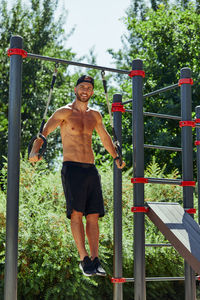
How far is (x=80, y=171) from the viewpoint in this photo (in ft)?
13.5

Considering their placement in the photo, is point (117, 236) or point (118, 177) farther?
point (118, 177)

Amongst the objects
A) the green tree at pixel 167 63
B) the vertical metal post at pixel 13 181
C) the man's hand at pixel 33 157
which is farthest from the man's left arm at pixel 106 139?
the green tree at pixel 167 63

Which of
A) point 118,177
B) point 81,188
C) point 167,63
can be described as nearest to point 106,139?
point 81,188

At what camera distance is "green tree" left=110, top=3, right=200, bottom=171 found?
1520cm

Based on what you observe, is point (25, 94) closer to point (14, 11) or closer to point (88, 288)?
point (14, 11)

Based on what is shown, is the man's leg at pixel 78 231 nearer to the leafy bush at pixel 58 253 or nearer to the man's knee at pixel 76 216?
the man's knee at pixel 76 216

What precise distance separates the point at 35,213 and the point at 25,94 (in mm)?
11540

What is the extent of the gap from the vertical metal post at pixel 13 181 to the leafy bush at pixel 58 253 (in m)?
2.77

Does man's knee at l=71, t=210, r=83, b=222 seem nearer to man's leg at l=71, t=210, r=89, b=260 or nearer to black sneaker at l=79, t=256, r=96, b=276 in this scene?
man's leg at l=71, t=210, r=89, b=260

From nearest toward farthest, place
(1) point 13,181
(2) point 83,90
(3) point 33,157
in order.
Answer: (1) point 13,181, (3) point 33,157, (2) point 83,90

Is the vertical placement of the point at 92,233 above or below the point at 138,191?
below

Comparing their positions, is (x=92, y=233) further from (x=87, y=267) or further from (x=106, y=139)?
(x=106, y=139)

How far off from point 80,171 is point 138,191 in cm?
68

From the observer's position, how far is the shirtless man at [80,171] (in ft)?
13.2
